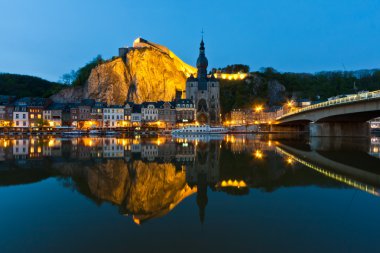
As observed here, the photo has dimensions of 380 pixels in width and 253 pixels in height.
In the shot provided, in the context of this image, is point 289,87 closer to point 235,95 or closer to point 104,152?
point 235,95

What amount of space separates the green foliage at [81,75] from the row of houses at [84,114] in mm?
30948

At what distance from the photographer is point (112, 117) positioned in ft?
277

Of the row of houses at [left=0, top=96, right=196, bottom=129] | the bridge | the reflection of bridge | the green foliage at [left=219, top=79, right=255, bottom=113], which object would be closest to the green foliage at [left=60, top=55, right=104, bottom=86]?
the row of houses at [left=0, top=96, right=196, bottom=129]

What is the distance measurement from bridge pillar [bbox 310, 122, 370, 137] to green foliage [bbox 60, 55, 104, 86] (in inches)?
3582

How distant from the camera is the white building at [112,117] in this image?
3322 inches

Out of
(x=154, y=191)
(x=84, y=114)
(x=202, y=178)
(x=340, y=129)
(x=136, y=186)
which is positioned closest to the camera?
(x=154, y=191)

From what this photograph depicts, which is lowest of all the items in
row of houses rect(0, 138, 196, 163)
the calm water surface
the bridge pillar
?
the calm water surface

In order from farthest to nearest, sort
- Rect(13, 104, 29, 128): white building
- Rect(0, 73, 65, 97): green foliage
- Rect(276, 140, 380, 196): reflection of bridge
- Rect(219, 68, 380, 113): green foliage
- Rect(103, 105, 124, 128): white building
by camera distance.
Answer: Rect(219, 68, 380, 113): green foliage
Rect(0, 73, 65, 97): green foliage
Rect(103, 105, 124, 128): white building
Rect(13, 104, 29, 128): white building
Rect(276, 140, 380, 196): reflection of bridge

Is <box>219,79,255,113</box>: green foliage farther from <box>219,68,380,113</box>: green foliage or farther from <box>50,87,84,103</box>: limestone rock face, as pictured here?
<box>50,87,84,103</box>: limestone rock face

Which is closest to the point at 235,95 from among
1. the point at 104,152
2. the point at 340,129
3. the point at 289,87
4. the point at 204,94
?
the point at 204,94

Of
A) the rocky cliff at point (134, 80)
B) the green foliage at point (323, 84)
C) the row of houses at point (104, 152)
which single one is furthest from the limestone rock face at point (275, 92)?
the row of houses at point (104, 152)

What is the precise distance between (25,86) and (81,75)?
21.2 meters

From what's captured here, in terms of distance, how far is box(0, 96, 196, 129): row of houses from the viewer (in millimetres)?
77062

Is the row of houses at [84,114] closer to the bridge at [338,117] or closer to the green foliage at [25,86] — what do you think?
the green foliage at [25,86]
